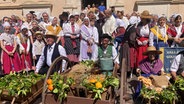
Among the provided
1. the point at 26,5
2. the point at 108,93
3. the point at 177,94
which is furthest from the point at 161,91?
the point at 26,5

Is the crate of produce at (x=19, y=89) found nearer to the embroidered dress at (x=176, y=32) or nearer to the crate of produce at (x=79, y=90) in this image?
the crate of produce at (x=79, y=90)

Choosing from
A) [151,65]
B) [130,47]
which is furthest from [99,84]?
[130,47]

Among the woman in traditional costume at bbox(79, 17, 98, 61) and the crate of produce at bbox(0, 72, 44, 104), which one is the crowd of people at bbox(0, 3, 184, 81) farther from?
the crate of produce at bbox(0, 72, 44, 104)

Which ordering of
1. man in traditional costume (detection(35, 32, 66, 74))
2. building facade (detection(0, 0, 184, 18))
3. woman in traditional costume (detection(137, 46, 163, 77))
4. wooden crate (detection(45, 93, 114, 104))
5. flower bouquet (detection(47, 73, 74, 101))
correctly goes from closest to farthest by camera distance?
wooden crate (detection(45, 93, 114, 104))
flower bouquet (detection(47, 73, 74, 101))
woman in traditional costume (detection(137, 46, 163, 77))
man in traditional costume (detection(35, 32, 66, 74))
building facade (detection(0, 0, 184, 18))

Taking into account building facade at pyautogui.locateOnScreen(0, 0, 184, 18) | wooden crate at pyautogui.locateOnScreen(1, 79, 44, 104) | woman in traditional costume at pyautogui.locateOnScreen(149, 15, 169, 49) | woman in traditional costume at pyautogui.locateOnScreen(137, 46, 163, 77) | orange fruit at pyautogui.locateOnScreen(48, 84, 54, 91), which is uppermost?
building facade at pyautogui.locateOnScreen(0, 0, 184, 18)

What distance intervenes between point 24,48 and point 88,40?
183 centimetres

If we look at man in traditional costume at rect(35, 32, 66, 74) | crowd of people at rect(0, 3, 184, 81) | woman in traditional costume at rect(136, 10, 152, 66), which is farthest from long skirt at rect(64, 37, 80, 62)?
man in traditional costume at rect(35, 32, 66, 74)

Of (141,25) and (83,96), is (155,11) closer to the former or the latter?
(141,25)

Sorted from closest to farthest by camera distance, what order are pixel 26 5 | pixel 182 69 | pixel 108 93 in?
1. pixel 108 93
2. pixel 182 69
3. pixel 26 5

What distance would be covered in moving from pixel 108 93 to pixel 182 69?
2.14 meters

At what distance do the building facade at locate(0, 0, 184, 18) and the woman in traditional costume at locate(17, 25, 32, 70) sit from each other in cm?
795

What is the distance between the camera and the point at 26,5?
57.2 ft

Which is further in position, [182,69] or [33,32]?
[33,32]

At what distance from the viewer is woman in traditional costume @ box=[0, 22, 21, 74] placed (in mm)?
8539
